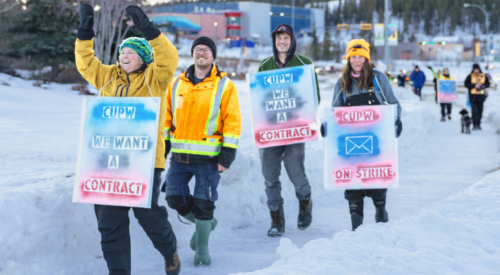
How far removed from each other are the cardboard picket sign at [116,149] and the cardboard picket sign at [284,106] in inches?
69.6

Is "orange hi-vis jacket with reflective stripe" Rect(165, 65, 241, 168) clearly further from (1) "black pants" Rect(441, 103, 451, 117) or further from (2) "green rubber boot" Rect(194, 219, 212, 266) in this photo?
(1) "black pants" Rect(441, 103, 451, 117)

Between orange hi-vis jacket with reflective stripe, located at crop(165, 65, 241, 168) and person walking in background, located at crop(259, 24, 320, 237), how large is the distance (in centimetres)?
129

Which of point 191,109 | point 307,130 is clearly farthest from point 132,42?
point 307,130

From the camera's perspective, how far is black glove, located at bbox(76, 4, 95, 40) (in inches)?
163

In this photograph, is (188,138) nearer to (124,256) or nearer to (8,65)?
(124,256)

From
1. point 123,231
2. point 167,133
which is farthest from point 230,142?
point 123,231

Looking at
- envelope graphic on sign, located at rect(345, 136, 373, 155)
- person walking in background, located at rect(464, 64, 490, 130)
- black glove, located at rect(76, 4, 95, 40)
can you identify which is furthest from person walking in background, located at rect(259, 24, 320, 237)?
person walking in background, located at rect(464, 64, 490, 130)

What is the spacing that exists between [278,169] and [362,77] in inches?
51.0

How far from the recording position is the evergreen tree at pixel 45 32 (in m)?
21.0

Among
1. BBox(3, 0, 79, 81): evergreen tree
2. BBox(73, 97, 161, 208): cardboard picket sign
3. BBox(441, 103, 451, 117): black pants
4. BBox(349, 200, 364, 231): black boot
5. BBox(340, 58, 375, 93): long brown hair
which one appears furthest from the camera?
BBox(3, 0, 79, 81): evergreen tree

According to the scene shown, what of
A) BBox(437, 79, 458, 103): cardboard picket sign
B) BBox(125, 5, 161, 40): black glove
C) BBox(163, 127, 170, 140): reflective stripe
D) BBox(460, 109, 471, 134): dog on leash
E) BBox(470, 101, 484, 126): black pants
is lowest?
BBox(163, 127, 170, 140): reflective stripe

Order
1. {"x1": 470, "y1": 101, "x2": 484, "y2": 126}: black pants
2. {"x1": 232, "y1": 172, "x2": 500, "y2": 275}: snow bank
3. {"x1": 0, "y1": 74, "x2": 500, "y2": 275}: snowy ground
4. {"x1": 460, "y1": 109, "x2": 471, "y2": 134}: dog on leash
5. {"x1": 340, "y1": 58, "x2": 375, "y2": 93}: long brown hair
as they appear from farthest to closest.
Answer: {"x1": 470, "y1": 101, "x2": 484, "y2": 126}: black pants, {"x1": 460, "y1": 109, "x2": 471, "y2": 134}: dog on leash, {"x1": 340, "y1": 58, "x2": 375, "y2": 93}: long brown hair, {"x1": 0, "y1": 74, "x2": 500, "y2": 275}: snowy ground, {"x1": 232, "y1": 172, "x2": 500, "y2": 275}: snow bank

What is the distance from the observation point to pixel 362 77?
207 inches

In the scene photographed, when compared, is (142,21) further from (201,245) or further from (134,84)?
(201,245)
